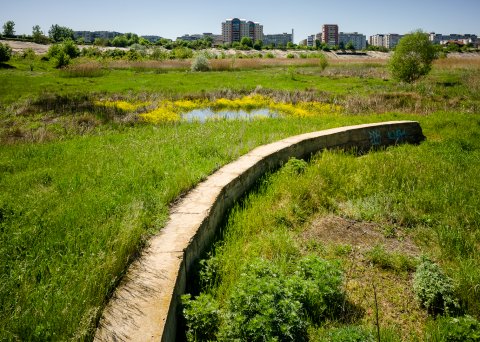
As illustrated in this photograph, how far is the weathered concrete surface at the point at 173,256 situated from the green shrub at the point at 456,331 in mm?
2090

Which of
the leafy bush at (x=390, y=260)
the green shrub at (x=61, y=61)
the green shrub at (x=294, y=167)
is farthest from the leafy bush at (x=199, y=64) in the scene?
the leafy bush at (x=390, y=260)

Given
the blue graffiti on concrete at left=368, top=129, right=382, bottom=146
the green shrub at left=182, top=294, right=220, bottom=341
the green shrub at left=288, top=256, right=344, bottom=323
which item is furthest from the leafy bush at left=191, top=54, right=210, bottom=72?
the green shrub at left=182, top=294, right=220, bottom=341

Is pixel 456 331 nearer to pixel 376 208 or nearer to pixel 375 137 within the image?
pixel 376 208

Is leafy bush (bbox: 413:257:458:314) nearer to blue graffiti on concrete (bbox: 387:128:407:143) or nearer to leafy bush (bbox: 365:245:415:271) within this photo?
leafy bush (bbox: 365:245:415:271)

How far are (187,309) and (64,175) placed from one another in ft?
10.5

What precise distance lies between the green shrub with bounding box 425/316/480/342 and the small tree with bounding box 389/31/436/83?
28.9m

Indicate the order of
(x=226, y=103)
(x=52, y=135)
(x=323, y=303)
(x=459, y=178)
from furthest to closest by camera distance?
(x=226, y=103) < (x=52, y=135) < (x=459, y=178) < (x=323, y=303)

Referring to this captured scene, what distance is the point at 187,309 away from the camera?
2.64m

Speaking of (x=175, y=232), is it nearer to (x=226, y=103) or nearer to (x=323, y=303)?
(x=323, y=303)

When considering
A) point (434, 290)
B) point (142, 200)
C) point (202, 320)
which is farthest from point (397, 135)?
point (202, 320)

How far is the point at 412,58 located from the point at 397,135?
74.1 ft

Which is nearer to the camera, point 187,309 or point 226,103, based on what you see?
point 187,309

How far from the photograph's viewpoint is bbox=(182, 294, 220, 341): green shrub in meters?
2.52

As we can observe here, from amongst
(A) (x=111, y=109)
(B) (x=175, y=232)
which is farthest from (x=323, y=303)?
(A) (x=111, y=109)
